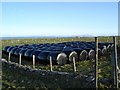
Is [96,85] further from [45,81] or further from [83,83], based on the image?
[45,81]

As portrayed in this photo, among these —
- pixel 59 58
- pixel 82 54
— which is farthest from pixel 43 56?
pixel 82 54

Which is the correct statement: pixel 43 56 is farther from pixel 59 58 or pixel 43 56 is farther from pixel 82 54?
pixel 82 54

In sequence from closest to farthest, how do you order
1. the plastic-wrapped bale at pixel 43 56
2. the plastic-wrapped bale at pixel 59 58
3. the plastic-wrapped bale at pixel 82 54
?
the plastic-wrapped bale at pixel 59 58 < the plastic-wrapped bale at pixel 43 56 < the plastic-wrapped bale at pixel 82 54

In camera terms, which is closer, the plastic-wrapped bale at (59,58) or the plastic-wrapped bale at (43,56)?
the plastic-wrapped bale at (59,58)

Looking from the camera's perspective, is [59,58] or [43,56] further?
[43,56]

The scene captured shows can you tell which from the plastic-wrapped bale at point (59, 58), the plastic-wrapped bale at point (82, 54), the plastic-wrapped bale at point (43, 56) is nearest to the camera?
the plastic-wrapped bale at point (59, 58)

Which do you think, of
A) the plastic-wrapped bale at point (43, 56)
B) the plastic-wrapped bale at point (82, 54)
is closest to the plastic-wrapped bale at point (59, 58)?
the plastic-wrapped bale at point (43, 56)

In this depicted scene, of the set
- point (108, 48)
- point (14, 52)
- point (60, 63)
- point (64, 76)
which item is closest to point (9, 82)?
point (64, 76)

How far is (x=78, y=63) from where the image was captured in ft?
80.2

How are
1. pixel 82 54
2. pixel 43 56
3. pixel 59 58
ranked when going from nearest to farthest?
pixel 59 58, pixel 43 56, pixel 82 54

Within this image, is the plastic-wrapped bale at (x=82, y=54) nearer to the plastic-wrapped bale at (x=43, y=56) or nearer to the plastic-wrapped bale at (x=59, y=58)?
the plastic-wrapped bale at (x=59, y=58)

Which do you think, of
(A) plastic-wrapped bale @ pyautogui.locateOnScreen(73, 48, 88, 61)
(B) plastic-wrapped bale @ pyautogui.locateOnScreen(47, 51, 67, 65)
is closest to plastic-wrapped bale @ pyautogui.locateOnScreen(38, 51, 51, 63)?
(B) plastic-wrapped bale @ pyautogui.locateOnScreen(47, 51, 67, 65)

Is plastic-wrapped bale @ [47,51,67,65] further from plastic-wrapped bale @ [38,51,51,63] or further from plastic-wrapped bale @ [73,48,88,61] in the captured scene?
plastic-wrapped bale @ [73,48,88,61]

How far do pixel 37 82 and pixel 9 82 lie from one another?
1.98m
